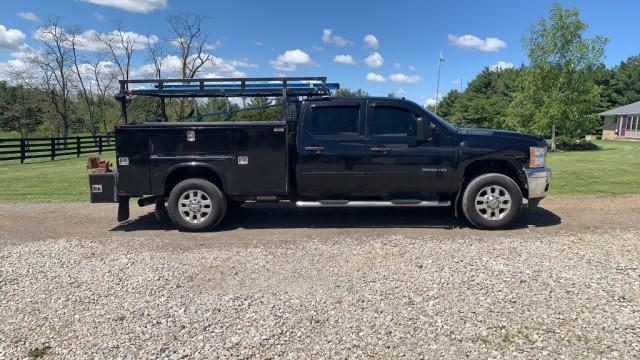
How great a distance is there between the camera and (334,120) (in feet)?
22.0

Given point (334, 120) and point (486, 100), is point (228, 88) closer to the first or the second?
point (334, 120)

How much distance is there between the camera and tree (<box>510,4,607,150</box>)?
2631 cm

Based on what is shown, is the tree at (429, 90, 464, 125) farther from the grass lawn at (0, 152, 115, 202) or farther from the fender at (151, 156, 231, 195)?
the fender at (151, 156, 231, 195)

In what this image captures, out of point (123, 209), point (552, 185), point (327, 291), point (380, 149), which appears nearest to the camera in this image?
point (327, 291)

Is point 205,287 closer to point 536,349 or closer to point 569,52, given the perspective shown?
point 536,349

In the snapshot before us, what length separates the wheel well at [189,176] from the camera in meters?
6.80

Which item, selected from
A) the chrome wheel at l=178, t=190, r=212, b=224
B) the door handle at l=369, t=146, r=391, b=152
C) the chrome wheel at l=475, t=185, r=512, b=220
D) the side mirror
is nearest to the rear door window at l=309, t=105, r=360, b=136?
the door handle at l=369, t=146, r=391, b=152

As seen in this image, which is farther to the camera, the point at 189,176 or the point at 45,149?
the point at 45,149

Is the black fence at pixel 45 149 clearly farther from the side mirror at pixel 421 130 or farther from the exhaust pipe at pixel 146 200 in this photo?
the side mirror at pixel 421 130

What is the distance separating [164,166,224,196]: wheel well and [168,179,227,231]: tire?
0.51 feet

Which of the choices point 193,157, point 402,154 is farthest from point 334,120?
point 193,157

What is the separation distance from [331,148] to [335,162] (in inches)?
8.7

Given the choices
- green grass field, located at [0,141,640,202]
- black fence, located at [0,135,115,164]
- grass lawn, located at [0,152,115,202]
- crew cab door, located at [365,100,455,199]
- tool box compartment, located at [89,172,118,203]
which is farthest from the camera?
black fence, located at [0,135,115,164]

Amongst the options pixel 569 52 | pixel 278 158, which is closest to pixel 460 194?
pixel 278 158
